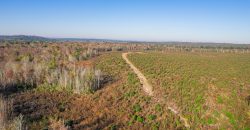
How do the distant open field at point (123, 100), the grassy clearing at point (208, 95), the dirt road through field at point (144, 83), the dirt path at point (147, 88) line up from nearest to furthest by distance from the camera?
the grassy clearing at point (208, 95)
the distant open field at point (123, 100)
the dirt path at point (147, 88)
the dirt road through field at point (144, 83)

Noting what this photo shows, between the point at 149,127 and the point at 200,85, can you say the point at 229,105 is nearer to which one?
the point at 200,85

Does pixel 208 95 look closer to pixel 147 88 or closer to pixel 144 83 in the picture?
pixel 147 88

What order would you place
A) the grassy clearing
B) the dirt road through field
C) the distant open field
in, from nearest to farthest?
the grassy clearing < the distant open field < the dirt road through field

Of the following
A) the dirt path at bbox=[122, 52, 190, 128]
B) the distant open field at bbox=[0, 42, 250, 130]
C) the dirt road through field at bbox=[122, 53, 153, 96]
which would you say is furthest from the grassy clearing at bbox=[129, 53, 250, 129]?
the dirt road through field at bbox=[122, 53, 153, 96]

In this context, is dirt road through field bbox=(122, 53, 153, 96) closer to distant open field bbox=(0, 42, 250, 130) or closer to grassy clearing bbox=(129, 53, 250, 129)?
distant open field bbox=(0, 42, 250, 130)

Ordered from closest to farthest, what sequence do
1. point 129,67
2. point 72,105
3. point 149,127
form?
1. point 149,127
2. point 72,105
3. point 129,67

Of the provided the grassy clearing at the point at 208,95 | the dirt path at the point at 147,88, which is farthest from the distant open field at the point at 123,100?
the dirt path at the point at 147,88

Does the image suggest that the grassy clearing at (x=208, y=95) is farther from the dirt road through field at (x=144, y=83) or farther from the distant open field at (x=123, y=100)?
the dirt road through field at (x=144, y=83)

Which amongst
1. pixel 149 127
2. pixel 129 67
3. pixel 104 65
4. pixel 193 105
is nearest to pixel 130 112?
pixel 149 127

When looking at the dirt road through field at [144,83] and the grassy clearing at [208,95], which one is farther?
the dirt road through field at [144,83]

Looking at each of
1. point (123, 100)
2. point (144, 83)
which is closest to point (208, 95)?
point (144, 83)

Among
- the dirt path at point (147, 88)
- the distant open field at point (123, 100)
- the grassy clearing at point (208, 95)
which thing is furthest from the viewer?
the dirt path at point (147, 88)
